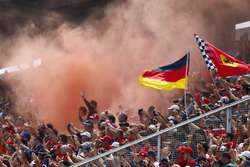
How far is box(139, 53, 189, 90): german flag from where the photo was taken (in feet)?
25.2

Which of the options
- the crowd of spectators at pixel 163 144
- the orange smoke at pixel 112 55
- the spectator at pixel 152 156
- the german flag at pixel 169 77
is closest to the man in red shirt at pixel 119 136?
the crowd of spectators at pixel 163 144

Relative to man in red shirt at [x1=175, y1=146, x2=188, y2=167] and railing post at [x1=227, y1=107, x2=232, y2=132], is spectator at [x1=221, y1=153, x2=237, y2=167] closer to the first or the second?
man in red shirt at [x1=175, y1=146, x2=188, y2=167]

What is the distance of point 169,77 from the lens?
782 centimetres

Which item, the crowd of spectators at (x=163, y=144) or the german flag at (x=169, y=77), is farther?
the german flag at (x=169, y=77)

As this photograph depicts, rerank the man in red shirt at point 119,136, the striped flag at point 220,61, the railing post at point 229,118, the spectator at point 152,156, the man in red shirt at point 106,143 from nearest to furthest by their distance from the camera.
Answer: the spectator at point 152,156, the railing post at point 229,118, the man in red shirt at point 106,143, the man in red shirt at point 119,136, the striped flag at point 220,61

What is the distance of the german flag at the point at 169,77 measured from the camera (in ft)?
25.2

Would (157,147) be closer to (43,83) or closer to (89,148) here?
(89,148)

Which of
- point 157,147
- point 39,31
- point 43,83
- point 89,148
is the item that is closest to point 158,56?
point 43,83

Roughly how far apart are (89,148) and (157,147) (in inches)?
59.5

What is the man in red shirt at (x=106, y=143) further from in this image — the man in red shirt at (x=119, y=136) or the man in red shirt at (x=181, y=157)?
the man in red shirt at (x=181, y=157)

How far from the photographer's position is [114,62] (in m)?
Result: 16.1

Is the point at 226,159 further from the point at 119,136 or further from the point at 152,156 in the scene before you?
the point at 119,136

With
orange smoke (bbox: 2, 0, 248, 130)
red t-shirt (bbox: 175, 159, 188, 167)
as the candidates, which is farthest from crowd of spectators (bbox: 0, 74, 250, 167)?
orange smoke (bbox: 2, 0, 248, 130)

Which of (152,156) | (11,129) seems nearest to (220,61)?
(152,156)
